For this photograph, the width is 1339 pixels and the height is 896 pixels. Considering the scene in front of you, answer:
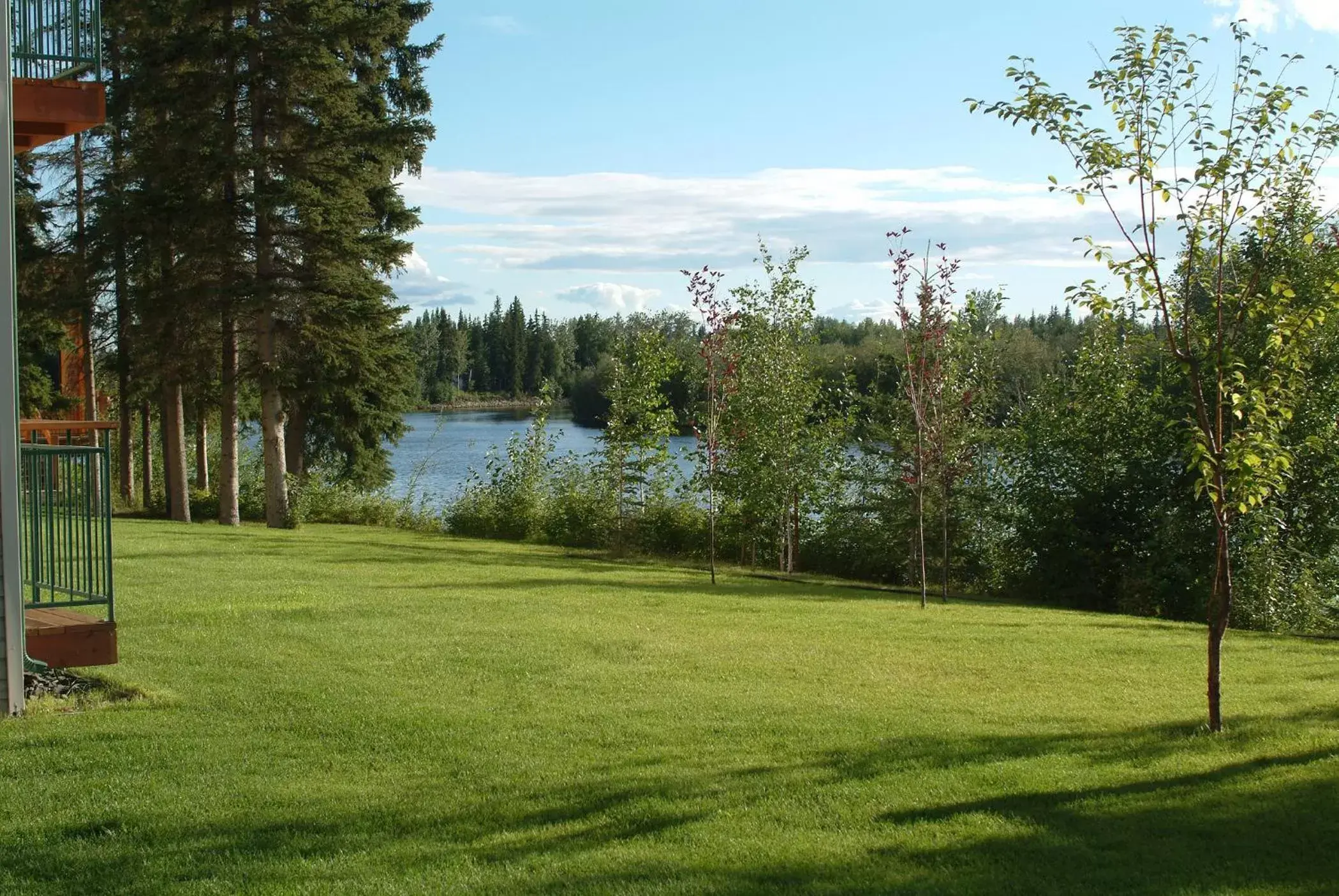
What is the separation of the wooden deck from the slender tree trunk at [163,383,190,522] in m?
17.6

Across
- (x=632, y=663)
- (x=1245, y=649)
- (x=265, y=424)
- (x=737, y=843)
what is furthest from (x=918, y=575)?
(x=737, y=843)

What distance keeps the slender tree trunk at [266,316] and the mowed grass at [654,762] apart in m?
10.2

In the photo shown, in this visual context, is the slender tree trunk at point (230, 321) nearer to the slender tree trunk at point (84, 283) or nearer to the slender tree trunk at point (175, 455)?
the slender tree trunk at point (175, 455)

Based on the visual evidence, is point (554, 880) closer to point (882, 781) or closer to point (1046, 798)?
point (882, 781)

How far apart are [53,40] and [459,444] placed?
42895mm

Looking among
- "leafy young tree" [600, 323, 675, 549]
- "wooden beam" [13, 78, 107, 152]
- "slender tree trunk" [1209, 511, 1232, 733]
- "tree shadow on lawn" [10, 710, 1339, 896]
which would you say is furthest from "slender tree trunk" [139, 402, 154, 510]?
"slender tree trunk" [1209, 511, 1232, 733]

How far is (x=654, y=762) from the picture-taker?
6789mm

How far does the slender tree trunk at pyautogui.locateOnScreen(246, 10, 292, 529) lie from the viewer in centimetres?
2152

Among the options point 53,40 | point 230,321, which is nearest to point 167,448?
point 230,321

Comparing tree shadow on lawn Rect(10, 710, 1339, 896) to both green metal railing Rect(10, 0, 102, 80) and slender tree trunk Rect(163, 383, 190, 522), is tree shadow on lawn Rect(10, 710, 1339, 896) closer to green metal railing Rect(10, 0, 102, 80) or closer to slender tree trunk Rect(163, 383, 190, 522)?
green metal railing Rect(10, 0, 102, 80)

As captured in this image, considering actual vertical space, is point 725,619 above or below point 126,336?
below

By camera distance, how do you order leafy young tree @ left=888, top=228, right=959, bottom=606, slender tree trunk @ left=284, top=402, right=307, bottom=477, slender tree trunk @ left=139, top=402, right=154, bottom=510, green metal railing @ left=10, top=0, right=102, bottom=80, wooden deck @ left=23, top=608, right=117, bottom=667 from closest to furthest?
wooden deck @ left=23, top=608, right=117, bottom=667 < green metal railing @ left=10, top=0, right=102, bottom=80 < leafy young tree @ left=888, top=228, right=959, bottom=606 < slender tree trunk @ left=139, top=402, right=154, bottom=510 < slender tree trunk @ left=284, top=402, right=307, bottom=477

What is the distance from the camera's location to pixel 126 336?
23578 millimetres

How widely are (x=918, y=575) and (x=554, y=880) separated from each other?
15.6 metres
